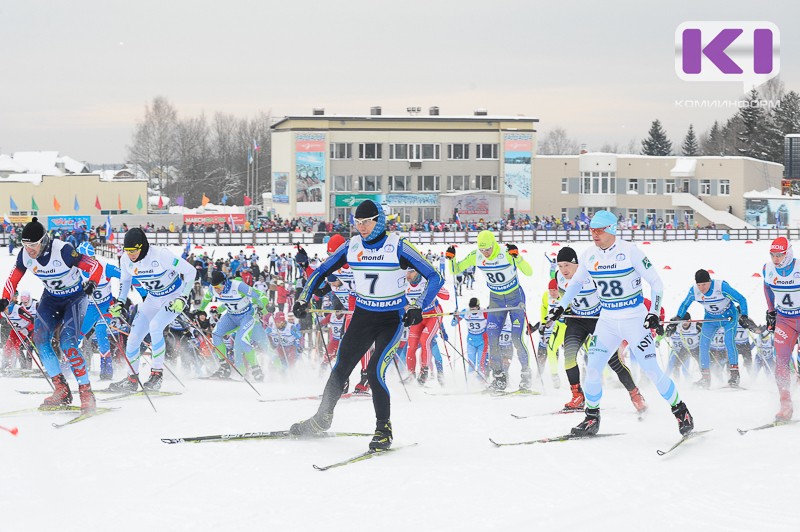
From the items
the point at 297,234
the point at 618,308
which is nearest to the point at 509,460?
the point at 618,308

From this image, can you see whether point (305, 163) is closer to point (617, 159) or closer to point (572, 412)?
point (617, 159)

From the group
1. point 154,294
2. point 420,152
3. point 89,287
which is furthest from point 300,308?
point 420,152

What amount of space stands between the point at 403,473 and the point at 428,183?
219 feet

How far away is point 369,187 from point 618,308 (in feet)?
213

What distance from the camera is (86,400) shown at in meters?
9.45

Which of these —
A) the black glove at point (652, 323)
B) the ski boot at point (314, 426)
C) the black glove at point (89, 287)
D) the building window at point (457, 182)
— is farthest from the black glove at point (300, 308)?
the building window at point (457, 182)

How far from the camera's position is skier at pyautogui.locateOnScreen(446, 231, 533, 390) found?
12344 mm

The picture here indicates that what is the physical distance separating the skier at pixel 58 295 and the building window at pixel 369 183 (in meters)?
62.9

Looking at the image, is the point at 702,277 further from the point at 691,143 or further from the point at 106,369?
the point at 691,143

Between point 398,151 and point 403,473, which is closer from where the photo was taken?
point 403,473

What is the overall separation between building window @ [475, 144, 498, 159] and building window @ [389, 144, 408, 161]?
5.59 meters

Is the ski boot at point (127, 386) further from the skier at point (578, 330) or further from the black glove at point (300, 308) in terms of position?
the skier at point (578, 330)

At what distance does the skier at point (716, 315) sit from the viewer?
506 inches

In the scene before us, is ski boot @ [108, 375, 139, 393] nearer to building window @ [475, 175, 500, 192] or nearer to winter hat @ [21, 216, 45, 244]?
winter hat @ [21, 216, 45, 244]
